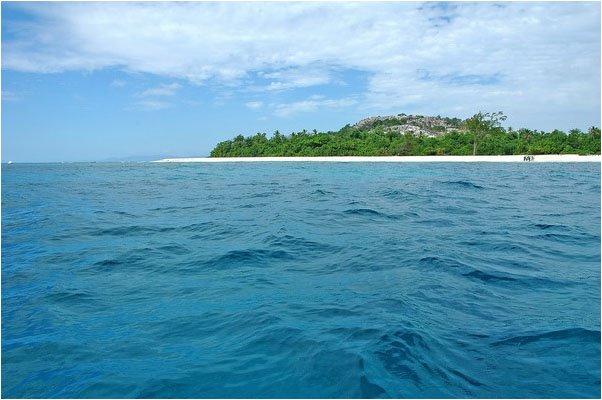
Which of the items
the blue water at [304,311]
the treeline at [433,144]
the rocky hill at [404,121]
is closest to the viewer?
the blue water at [304,311]

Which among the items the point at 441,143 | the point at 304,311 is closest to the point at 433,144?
the point at 441,143

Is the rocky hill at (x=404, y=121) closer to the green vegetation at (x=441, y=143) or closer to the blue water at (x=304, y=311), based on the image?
the green vegetation at (x=441, y=143)

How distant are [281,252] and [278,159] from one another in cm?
5479

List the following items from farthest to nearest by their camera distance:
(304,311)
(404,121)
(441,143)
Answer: (404,121) → (441,143) → (304,311)

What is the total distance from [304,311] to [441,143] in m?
56.6

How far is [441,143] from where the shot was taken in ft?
186

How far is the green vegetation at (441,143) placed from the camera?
51062 millimetres

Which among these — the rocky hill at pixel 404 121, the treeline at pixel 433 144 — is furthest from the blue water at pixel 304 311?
the rocky hill at pixel 404 121

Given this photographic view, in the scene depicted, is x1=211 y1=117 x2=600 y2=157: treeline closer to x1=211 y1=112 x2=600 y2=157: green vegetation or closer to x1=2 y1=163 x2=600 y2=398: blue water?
x1=211 y1=112 x2=600 y2=157: green vegetation

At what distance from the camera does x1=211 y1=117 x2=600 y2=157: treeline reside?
2003 inches

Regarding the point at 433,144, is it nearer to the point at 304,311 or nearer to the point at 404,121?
the point at 304,311

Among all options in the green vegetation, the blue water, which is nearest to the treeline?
the green vegetation

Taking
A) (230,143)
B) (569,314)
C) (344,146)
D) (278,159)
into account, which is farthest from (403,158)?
(569,314)

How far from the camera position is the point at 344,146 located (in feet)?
201
